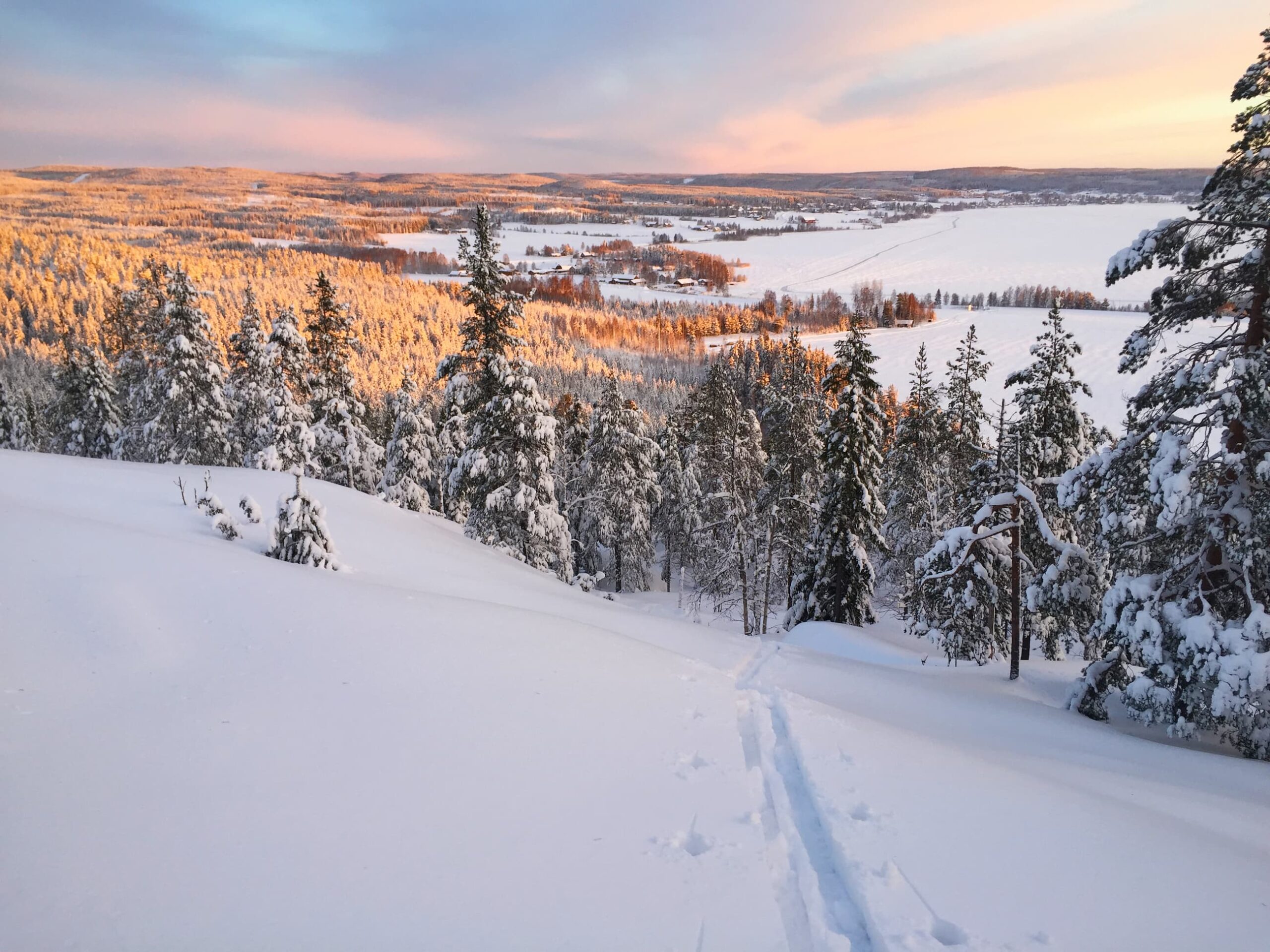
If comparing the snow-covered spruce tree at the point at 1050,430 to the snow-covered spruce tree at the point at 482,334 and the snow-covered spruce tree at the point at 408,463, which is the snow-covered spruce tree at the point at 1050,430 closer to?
the snow-covered spruce tree at the point at 482,334

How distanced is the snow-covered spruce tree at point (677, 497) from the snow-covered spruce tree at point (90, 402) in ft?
106

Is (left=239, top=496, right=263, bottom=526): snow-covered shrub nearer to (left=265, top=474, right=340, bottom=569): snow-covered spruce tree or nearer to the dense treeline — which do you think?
(left=265, top=474, right=340, bottom=569): snow-covered spruce tree

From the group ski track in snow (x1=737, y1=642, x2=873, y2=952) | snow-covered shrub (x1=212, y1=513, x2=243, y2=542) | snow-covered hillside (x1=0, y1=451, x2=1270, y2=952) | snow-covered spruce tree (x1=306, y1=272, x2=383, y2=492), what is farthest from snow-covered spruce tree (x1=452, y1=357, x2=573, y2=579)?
ski track in snow (x1=737, y1=642, x2=873, y2=952)

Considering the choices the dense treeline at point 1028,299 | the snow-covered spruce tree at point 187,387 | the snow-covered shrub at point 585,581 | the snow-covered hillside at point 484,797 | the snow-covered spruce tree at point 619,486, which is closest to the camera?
the snow-covered hillside at point 484,797

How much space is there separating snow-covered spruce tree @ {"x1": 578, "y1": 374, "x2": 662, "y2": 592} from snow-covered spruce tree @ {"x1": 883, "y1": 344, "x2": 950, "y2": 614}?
39.7 ft

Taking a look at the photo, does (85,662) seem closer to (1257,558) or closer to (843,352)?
(1257,558)

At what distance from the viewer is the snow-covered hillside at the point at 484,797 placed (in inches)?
156

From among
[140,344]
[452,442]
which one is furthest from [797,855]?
[140,344]

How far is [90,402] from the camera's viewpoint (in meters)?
36.0

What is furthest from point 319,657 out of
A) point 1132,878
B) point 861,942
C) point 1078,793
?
point 1078,793

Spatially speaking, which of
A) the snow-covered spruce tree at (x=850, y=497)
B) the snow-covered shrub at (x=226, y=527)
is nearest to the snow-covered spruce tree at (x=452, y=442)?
the snow-covered shrub at (x=226, y=527)

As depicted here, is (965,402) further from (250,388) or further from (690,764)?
(250,388)

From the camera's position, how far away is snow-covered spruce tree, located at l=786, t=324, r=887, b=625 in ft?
66.2

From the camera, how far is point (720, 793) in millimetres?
6148
